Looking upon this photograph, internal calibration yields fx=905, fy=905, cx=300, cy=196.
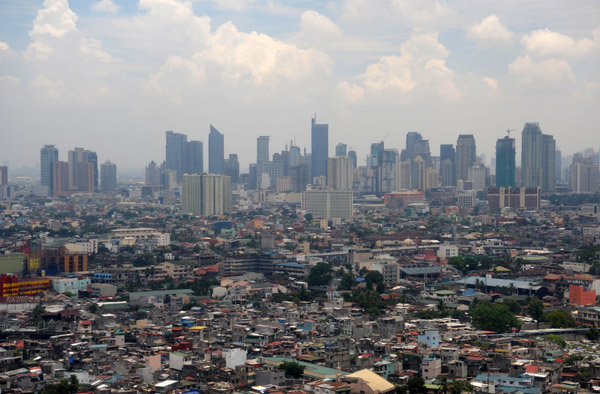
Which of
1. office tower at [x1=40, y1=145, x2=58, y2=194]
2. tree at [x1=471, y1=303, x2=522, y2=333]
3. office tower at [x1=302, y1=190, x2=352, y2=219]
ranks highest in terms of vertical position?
office tower at [x1=40, y1=145, x2=58, y2=194]

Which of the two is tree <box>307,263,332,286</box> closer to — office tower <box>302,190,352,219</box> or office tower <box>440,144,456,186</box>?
office tower <box>302,190,352,219</box>

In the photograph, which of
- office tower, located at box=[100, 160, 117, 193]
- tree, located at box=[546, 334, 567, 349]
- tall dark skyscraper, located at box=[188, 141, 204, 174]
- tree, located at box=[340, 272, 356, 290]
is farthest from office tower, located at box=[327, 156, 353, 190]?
tree, located at box=[546, 334, 567, 349]

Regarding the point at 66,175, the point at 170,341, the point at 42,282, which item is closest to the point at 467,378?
the point at 170,341

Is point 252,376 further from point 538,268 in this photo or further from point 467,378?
point 538,268

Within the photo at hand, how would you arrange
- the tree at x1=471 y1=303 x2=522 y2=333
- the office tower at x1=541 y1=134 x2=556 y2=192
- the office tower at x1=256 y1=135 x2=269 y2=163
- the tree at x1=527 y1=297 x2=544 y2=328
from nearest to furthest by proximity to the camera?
the tree at x1=471 y1=303 x2=522 y2=333 → the tree at x1=527 y1=297 x2=544 y2=328 → the office tower at x1=541 y1=134 x2=556 y2=192 → the office tower at x1=256 y1=135 x2=269 y2=163

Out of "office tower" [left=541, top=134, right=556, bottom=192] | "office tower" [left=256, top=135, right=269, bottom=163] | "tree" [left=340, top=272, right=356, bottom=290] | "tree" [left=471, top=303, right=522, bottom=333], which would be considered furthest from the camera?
"office tower" [left=256, top=135, right=269, bottom=163]

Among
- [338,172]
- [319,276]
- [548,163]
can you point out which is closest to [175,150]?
[338,172]

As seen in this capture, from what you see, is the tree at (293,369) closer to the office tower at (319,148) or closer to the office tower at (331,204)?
the office tower at (331,204)

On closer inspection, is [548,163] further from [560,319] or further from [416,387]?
[416,387]

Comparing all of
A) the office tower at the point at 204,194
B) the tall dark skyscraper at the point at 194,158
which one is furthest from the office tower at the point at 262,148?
the office tower at the point at 204,194
